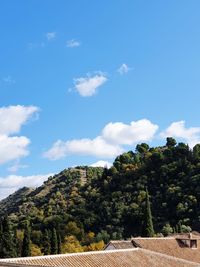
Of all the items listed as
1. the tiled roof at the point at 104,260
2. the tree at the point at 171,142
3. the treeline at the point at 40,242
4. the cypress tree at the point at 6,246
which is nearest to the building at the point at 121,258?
the tiled roof at the point at 104,260

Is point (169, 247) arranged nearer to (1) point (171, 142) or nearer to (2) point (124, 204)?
(2) point (124, 204)

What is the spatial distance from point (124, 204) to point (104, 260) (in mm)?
80792

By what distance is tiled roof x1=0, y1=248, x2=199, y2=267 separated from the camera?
2679 cm

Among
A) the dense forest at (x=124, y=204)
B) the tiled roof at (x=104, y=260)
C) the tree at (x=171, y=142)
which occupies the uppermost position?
the tree at (x=171, y=142)

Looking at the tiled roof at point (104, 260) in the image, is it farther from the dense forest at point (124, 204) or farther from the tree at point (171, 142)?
the tree at point (171, 142)

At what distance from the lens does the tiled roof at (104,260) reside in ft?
87.9

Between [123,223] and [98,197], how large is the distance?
50.2ft

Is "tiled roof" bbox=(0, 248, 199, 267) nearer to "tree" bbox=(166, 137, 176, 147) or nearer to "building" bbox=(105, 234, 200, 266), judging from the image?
"building" bbox=(105, 234, 200, 266)

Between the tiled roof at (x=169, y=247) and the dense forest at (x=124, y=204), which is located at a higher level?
the dense forest at (x=124, y=204)

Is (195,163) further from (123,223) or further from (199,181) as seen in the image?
(123,223)

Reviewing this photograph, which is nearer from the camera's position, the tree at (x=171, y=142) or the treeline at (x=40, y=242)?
the treeline at (x=40, y=242)

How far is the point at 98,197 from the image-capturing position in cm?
11931

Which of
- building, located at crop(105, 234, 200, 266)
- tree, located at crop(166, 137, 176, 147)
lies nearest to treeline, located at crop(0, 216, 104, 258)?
building, located at crop(105, 234, 200, 266)

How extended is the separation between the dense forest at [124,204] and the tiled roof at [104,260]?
48.8m
